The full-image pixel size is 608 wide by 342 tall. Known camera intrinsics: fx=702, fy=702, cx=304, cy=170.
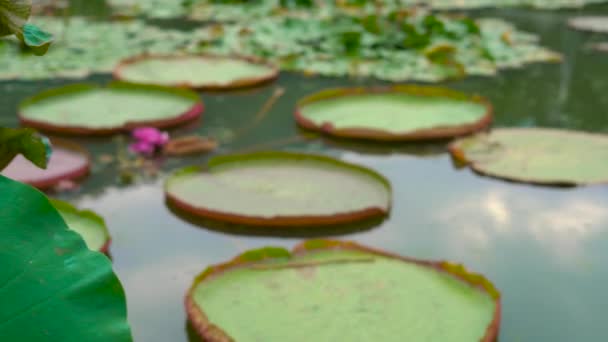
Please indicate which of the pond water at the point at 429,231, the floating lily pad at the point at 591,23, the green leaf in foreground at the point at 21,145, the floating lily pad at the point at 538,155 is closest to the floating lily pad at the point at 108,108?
the pond water at the point at 429,231

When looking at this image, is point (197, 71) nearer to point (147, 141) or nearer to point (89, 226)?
point (147, 141)

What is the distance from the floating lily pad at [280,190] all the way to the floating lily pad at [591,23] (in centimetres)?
335

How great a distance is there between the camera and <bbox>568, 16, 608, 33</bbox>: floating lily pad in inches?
192

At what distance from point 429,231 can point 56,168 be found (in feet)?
3.95

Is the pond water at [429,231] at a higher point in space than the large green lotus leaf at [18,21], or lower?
lower

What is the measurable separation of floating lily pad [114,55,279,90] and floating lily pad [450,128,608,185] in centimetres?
129

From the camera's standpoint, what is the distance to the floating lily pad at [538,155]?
7.39ft

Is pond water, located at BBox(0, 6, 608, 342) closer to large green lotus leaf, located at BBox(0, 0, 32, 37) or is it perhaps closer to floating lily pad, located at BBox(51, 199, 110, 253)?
floating lily pad, located at BBox(51, 199, 110, 253)

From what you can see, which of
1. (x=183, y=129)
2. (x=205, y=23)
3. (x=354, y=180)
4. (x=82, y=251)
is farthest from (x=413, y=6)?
(x=82, y=251)

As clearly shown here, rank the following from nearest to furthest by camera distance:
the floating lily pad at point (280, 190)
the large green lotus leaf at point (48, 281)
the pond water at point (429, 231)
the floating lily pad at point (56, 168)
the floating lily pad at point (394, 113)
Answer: the large green lotus leaf at point (48, 281), the pond water at point (429, 231), the floating lily pad at point (280, 190), the floating lily pad at point (56, 168), the floating lily pad at point (394, 113)

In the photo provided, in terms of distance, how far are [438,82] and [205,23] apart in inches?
92.2

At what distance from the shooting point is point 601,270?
5.74 ft

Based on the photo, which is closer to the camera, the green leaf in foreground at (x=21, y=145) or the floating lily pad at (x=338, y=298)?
the green leaf in foreground at (x=21, y=145)

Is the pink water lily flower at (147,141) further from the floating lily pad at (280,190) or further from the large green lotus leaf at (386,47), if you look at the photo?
the large green lotus leaf at (386,47)
